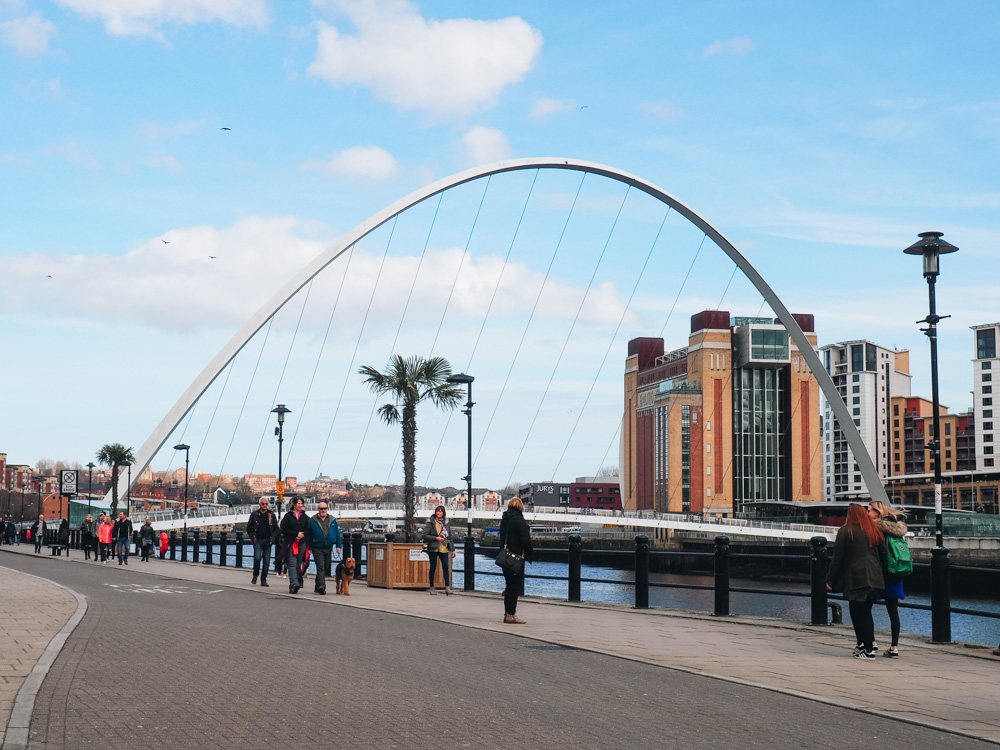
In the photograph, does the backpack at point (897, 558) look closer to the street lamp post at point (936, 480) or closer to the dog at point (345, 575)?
the street lamp post at point (936, 480)

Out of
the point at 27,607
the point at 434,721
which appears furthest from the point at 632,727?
the point at 27,607

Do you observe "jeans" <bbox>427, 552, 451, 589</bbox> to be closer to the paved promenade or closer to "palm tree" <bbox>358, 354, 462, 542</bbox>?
the paved promenade

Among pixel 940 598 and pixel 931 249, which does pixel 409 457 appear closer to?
pixel 931 249

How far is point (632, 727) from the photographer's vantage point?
6945mm

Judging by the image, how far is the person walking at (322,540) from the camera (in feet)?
64.3

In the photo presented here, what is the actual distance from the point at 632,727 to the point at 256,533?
16738mm

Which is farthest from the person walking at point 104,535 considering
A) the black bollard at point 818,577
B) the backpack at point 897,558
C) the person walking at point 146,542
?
the backpack at point 897,558

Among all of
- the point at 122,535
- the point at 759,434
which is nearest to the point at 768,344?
the point at 759,434

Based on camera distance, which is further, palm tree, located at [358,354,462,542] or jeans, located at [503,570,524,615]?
palm tree, located at [358,354,462,542]

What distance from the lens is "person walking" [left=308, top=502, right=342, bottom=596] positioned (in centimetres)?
1959

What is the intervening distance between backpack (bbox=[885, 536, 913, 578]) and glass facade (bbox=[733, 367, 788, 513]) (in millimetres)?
128007

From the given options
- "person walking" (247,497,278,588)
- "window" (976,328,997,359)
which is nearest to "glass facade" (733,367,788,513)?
"window" (976,328,997,359)

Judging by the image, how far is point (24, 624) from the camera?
1272cm

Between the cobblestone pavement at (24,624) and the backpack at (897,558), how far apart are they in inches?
316
